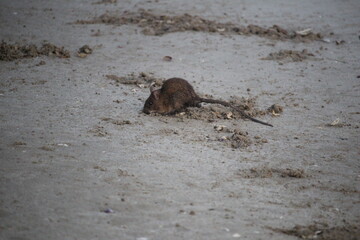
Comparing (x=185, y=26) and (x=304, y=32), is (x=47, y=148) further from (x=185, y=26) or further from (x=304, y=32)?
(x=304, y=32)

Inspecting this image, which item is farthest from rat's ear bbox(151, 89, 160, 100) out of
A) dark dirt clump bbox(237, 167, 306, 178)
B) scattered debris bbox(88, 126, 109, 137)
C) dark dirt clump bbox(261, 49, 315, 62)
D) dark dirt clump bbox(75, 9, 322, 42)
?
dark dirt clump bbox(75, 9, 322, 42)

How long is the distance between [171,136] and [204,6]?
6.95 m

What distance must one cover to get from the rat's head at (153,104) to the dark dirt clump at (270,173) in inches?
74.4

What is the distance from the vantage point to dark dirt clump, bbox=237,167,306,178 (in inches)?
184

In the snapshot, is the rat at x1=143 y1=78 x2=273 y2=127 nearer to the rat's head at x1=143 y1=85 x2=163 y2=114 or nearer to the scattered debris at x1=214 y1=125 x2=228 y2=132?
the rat's head at x1=143 y1=85 x2=163 y2=114

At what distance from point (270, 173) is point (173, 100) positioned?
6.63ft

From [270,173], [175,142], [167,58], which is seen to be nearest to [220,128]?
[175,142]

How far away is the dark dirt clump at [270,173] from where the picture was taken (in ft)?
15.3

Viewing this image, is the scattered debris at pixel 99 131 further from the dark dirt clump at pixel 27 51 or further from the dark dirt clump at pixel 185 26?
the dark dirt clump at pixel 185 26

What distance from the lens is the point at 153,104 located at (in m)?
6.17

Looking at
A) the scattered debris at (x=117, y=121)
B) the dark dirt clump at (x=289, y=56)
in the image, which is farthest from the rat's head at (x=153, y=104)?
the dark dirt clump at (x=289, y=56)

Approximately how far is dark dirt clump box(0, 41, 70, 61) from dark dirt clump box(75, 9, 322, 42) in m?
2.12

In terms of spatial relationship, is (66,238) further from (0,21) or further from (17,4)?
(17,4)

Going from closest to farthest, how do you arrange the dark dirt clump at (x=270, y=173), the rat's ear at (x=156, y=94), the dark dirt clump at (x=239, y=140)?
the dark dirt clump at (x=270, y=173) → the dark dirt clump at (x=239, y=140) → the rat's ear at (x=156, y=94)
